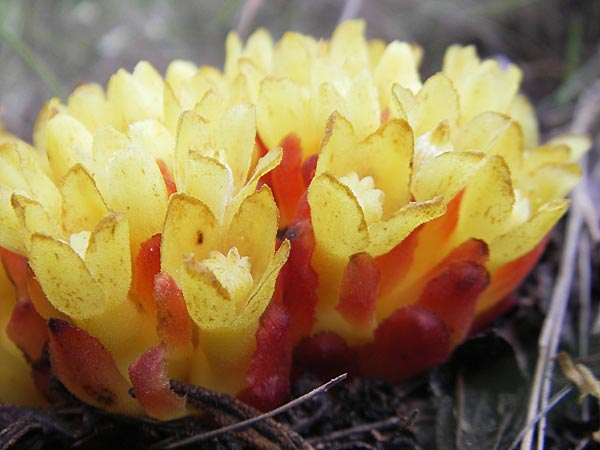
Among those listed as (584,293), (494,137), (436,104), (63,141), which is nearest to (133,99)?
(63,141)

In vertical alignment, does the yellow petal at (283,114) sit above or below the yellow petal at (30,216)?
above

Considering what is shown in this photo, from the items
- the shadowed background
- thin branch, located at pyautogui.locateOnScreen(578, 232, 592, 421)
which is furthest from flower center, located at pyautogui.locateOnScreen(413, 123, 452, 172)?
the shadowed background

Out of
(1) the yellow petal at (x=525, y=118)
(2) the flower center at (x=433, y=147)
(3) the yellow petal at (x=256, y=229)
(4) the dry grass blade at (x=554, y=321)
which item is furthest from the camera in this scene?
(1) the yellow petal at (x=525, y=118)

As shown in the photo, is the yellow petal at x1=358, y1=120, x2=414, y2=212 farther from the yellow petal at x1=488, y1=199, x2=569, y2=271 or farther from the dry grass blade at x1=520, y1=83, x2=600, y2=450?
the dry grass blade at x1=520, y1=83, x2=600, y2=450

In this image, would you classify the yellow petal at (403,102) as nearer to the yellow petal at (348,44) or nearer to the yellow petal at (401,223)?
the yellow petal at (401,223)

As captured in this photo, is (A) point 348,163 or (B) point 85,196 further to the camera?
(A) point 348,163

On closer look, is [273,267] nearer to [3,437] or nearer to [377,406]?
[377,406]

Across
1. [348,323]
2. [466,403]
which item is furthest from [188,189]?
[466,403]

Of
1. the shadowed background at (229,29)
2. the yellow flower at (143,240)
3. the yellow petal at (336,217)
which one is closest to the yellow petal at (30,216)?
the yellow flower at (143,240)
